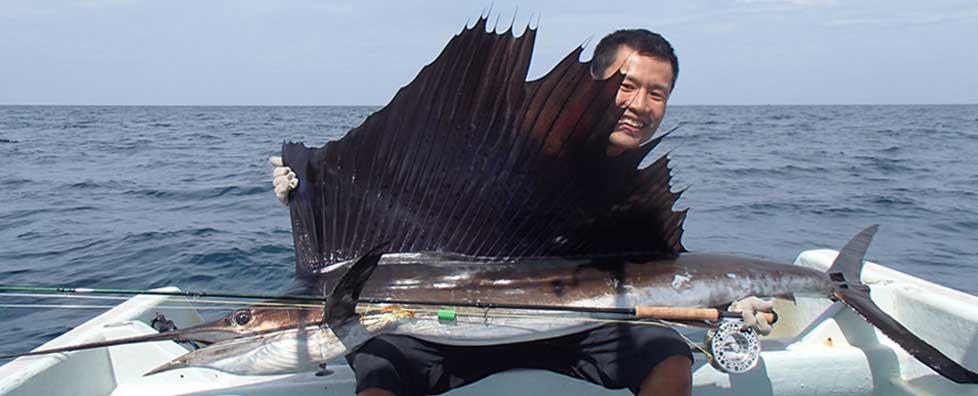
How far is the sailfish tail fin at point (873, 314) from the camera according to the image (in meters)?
1.97

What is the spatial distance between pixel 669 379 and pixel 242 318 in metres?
1.07

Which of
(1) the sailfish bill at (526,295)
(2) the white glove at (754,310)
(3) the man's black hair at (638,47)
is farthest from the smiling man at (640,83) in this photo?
(2) the white glove at (754,310)

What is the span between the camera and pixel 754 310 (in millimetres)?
1967

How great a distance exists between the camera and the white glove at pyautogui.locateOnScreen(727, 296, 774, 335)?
1932 mm

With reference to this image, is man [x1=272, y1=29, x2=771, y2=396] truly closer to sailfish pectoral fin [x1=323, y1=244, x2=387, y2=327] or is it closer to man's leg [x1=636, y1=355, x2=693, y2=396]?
man's leg [x1=636, y1=355, x2=693, y2=396]

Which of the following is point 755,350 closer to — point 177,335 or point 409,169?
point 409,169

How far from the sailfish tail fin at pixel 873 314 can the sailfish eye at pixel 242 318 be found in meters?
1.65

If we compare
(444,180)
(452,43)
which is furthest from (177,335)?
(452,43)

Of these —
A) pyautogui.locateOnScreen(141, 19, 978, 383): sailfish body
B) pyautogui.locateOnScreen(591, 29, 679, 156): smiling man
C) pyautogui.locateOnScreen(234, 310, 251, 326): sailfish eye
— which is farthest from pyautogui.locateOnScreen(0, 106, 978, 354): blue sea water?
pyautogui.locateOnScreen(234, 310, 251, 326): sailfish eye

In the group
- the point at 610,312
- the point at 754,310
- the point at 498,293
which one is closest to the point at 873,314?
the point at 754,310

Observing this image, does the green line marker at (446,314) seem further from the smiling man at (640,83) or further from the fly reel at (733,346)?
the smiling man at (640,83)

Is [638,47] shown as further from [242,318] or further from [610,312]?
[242,318]

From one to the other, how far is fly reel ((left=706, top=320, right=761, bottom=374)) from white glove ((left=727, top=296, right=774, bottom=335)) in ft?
0.07

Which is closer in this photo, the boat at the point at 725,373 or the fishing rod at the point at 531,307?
the fishing rod at the point at 531,307
